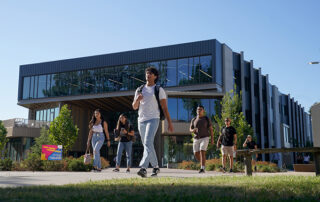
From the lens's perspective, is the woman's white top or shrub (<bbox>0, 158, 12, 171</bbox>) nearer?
the woman's white top

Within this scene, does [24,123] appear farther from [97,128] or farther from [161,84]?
[97,128]

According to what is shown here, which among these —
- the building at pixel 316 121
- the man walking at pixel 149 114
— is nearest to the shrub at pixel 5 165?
the man walking at pixel 149 114

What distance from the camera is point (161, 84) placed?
33.3 metres

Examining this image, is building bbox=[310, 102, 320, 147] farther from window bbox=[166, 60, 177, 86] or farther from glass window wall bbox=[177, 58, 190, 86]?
window bbox=[166, 60, 177, 86]

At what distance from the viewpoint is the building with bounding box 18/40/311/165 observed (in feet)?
105

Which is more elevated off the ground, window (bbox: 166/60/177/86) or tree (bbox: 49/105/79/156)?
window (bbox: 166/60/177/86)

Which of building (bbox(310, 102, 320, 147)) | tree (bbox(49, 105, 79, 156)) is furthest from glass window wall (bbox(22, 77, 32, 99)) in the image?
building (bbox(310, 102, 320, 147))

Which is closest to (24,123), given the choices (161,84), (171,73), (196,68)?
(161,84)

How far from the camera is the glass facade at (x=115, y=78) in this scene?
32.4 meters

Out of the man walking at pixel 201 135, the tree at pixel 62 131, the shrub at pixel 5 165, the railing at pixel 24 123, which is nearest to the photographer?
the man walking at pixel 201 135

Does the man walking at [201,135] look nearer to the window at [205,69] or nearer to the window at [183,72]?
the window at [205,69]

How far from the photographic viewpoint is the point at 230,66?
3466 cm

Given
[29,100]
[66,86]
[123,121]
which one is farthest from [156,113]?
[29,100]

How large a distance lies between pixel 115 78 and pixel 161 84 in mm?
5788
